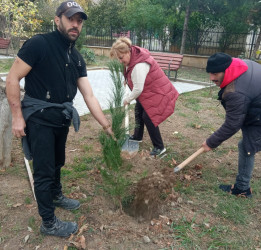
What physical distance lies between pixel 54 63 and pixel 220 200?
2262 millimetres

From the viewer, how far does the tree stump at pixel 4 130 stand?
322cm

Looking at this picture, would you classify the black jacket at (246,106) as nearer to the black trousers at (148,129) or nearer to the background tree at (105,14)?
the black trousers at (148,129)

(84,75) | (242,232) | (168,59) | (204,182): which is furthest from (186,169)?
(168,59)

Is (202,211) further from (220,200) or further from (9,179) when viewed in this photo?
(9,179)

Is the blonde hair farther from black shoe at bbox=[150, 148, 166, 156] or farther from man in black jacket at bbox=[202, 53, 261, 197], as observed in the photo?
black shoe at bbox=[150, 148, 166, 156]

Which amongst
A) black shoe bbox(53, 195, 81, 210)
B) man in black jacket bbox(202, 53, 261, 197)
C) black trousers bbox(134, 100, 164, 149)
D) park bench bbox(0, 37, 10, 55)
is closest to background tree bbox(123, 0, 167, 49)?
park bench bbox(0, 37, 10, 55)

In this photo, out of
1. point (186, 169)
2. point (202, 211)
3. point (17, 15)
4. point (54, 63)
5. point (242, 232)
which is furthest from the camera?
point (17, 15)

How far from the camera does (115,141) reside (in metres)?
2.36

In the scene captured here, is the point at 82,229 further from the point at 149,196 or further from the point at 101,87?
the point at 101,87

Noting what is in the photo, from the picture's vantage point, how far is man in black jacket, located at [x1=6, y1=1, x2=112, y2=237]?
189 cm

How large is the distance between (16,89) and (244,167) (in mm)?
2388

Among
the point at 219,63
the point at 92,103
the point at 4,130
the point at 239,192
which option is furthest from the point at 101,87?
the point at 219,63

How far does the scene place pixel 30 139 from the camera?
2.08 m

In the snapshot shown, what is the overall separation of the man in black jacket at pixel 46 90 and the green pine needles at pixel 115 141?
0.35 meters
